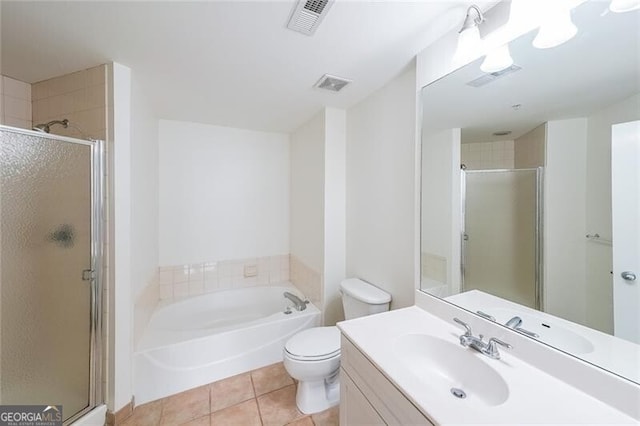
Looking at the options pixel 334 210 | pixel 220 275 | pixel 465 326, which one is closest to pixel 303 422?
pixel 465 326

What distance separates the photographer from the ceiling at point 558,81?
0.75m

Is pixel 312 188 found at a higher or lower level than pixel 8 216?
higher

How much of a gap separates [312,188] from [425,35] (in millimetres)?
1524

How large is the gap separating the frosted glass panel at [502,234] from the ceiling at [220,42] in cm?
79

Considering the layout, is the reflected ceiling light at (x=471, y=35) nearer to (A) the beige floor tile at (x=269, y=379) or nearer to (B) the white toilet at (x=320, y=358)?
(B) the white toilet at (x=320, y=358)

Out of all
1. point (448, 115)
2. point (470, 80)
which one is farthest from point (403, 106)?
point (470, 80)

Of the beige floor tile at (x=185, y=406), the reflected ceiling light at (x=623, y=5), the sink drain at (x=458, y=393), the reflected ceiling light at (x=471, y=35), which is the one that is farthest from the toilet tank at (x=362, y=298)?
the reflected ceiling light at (x=623, y=5)

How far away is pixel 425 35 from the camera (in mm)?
1245

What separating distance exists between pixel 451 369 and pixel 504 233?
66cm

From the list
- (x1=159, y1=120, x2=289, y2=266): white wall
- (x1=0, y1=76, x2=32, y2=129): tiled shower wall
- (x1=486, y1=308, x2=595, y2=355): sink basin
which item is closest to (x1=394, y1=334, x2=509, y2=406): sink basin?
(x1=486, y1=308, x2=595, y2=355): sink basin

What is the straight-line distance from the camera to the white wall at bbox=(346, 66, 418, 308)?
1.59 m

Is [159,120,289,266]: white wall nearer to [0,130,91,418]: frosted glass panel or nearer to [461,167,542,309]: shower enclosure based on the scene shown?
[0,130,91,418]: frosted glass panel

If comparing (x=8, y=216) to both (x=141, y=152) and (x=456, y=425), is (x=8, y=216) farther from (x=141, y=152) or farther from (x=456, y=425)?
(x=456, y=425)

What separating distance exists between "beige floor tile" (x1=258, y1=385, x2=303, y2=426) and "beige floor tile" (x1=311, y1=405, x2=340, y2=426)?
11 centimetres
